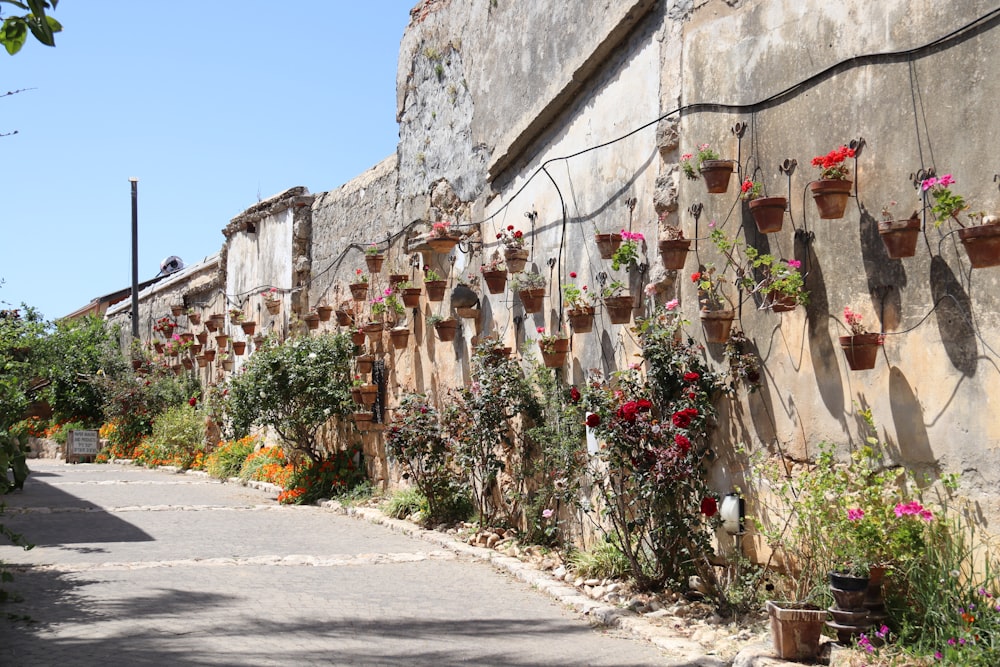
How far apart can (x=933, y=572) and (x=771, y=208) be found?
2.28 m

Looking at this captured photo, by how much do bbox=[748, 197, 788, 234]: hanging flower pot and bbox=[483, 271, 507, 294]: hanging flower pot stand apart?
3.78 meters

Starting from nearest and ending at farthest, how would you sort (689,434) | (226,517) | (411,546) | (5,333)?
(689,434)
(411,546)
(226,517)
(5,333)

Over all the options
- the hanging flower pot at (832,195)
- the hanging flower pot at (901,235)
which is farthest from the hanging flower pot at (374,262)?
the hanging flower pot at (901,235)

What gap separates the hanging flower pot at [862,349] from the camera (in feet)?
17.4

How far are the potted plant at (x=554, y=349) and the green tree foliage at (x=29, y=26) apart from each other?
17.4 feet

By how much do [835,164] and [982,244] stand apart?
1054 millimetres

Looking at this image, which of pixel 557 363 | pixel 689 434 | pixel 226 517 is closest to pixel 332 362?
pixel 226 517

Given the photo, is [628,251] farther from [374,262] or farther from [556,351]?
[374,262]

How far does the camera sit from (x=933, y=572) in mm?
4875

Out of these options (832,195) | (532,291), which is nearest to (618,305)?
(532,291)

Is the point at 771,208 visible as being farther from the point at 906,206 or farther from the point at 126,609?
the point at 126,609

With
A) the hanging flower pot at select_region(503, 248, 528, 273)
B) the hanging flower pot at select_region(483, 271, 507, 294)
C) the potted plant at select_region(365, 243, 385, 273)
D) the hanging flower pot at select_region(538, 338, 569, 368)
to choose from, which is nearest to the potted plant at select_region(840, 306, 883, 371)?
the hanging flower pot at select_region(538, 338, 569, 368)

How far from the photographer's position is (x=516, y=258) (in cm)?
926

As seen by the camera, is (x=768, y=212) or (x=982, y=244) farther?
(x=768, y=212)
